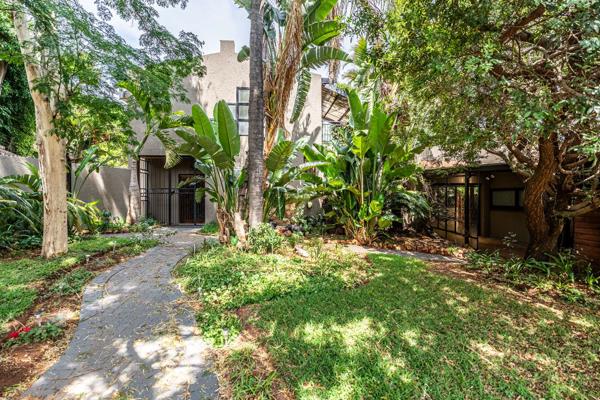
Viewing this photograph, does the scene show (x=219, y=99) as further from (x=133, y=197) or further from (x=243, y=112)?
(x=133, y=197)

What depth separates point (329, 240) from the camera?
8.25 metres

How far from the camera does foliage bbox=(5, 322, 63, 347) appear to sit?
2988 mm

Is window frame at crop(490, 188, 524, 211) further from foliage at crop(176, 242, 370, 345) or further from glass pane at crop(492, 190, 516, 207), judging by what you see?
foliage at crop(176, 242, 370, 345)

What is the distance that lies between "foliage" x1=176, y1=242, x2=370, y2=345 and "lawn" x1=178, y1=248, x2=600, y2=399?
0.9 inches

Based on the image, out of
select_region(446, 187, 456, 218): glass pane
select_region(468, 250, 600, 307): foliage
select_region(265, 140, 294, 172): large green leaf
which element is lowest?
select_region(468, 250, 600, 307): foliage

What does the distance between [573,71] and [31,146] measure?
21.3m

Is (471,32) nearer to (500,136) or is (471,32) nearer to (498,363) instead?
(500,136)

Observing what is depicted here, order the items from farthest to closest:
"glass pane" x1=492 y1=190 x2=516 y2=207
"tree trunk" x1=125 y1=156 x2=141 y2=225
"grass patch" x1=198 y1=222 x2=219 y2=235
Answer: "glass pane" x1=492 y1=190 x2=516 y2=207 < "tree trunk" x1=125 y1=156 x2=141 y2=225 < "grass patch" x1=198 y1=222 x2=219 y2=235

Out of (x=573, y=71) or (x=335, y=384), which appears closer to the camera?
(x=335, y=384)

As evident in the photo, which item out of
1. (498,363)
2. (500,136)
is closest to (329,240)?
(500,136)

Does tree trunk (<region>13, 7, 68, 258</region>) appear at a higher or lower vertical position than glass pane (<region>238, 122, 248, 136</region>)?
lower

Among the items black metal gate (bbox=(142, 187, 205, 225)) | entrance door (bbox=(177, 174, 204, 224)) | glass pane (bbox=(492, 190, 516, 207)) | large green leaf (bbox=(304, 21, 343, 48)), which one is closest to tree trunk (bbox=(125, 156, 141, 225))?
black metal gate (bbox=(142, 187, 205, 225))

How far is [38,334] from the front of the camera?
3098mm

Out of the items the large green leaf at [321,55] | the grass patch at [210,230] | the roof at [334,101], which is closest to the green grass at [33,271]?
the grass patch at [210,230]
